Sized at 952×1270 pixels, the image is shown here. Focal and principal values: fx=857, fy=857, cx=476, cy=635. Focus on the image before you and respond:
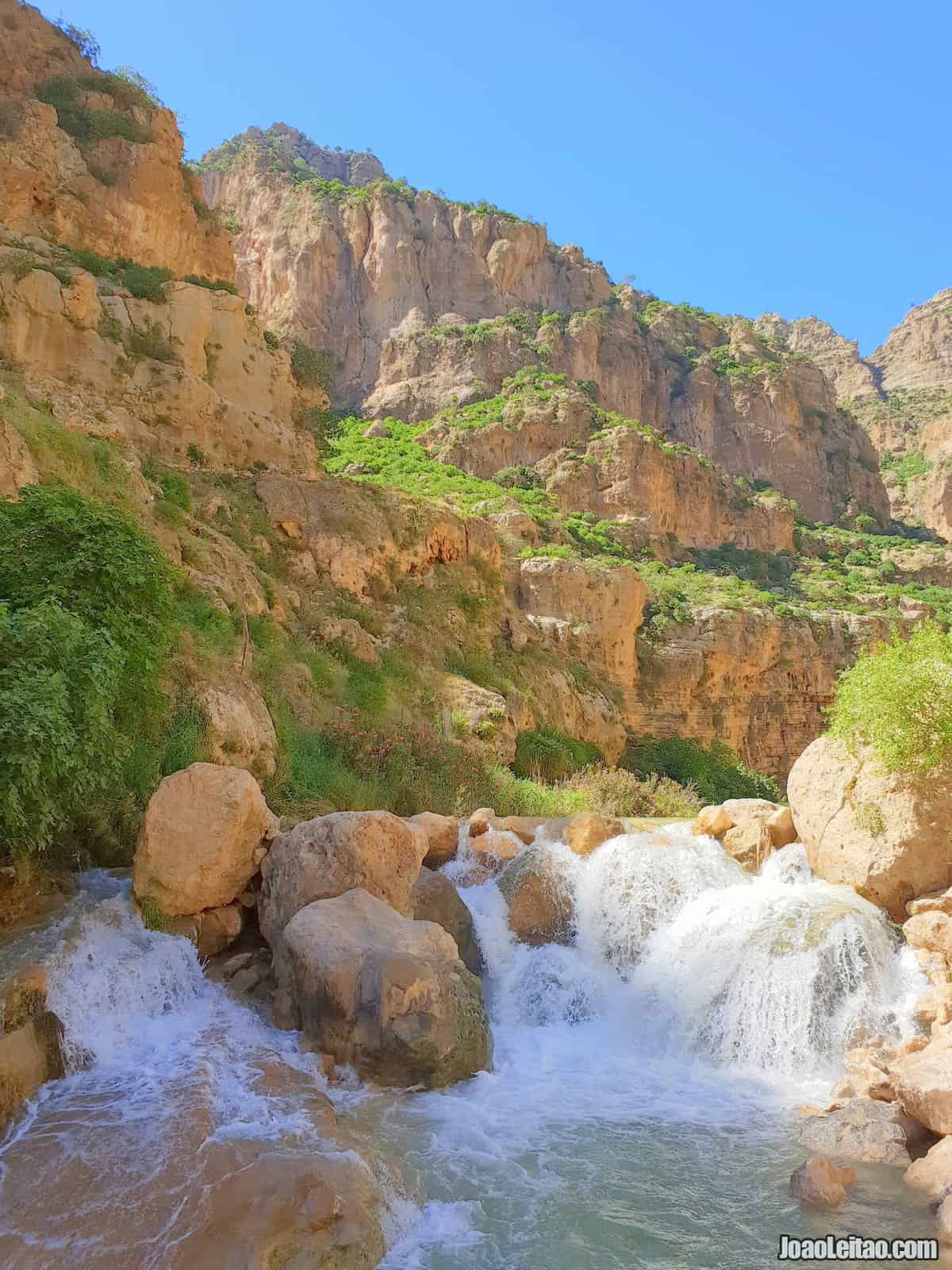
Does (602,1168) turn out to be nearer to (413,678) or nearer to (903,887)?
(903,887)

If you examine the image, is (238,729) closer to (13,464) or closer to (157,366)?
(13,464)

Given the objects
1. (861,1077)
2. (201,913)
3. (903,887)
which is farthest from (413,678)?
(861,1077)

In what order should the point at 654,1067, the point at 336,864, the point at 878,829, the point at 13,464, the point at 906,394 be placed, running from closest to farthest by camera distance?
the point at 654,1067 < the point at 336,864 < the point at 878,829 < the point at 13,464 < the point at 906,394

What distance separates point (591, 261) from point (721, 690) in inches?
1937

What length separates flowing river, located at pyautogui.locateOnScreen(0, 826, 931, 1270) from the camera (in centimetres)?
550

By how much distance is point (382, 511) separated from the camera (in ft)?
72.2

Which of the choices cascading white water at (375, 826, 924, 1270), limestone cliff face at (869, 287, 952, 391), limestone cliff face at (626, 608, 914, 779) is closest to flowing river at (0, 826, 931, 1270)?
cascading white water at (375, 826, 924, 1270)

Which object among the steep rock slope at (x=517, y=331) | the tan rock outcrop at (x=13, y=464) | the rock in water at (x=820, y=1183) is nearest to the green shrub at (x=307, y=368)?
the tan rock outcrop at (x=13, y=464)

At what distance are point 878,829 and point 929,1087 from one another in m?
3.78

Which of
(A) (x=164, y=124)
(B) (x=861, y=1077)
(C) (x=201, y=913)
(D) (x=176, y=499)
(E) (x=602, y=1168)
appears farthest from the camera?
(A) (x=164, y=124)

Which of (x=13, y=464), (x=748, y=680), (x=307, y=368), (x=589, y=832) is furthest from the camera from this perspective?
(x=748, y=680)

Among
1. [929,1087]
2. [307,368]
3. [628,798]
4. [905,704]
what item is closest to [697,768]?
[628,798]

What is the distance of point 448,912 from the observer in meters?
10.4

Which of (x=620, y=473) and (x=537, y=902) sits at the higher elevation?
(x=620, y=473)
